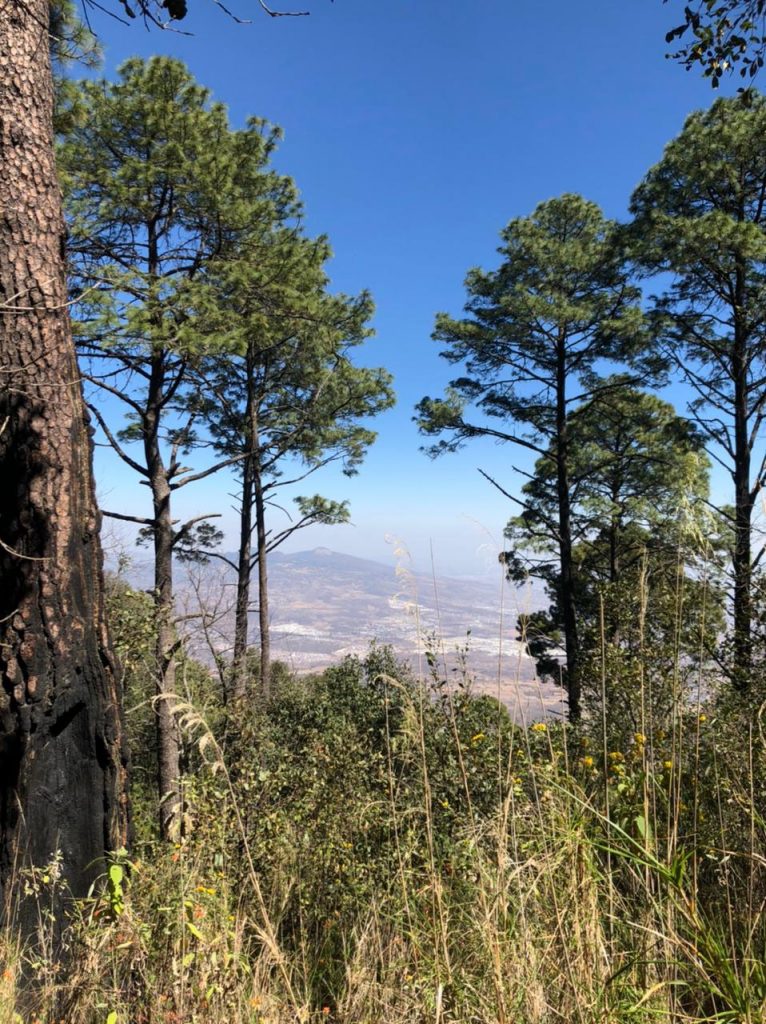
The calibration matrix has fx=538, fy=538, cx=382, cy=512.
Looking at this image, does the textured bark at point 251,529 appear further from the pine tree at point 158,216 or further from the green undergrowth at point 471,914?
the green undergrowth at point 471,914

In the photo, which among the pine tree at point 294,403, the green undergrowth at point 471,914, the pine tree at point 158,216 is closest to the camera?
the green undergrowth at point 471,914

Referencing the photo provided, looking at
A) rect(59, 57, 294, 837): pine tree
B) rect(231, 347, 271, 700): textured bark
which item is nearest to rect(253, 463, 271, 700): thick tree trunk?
rect(231, 347, 271, 700): textured bark

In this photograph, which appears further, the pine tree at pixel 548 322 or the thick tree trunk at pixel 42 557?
the pine tree at pixel 548 322

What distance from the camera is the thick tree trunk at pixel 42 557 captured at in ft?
6.41

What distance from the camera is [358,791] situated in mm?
3553

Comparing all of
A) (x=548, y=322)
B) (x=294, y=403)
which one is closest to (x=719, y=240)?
(x=548, y=322)

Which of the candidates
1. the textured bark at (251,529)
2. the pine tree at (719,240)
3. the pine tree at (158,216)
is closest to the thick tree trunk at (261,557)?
the textured bark at (251,529)

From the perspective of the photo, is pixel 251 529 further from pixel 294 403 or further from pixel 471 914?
pixel 471 914

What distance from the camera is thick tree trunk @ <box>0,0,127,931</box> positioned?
6.41 ft

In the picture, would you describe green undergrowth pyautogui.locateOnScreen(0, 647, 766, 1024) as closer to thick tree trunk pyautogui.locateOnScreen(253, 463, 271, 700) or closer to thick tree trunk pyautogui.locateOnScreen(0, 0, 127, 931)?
thick tree trunk pyautogui.locateOnScreen(0, 0, 127, 931)

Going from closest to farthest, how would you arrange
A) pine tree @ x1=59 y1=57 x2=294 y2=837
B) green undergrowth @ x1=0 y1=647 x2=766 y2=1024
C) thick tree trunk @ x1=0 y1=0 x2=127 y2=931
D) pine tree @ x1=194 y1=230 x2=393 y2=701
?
green undergrowth @ x1=0 y1=647 x2=766 y2=1024, thick tree trunk @ x1=0 y1=0 x2=127 y2=931, pine tree @ x1=59 y1=57 x2=294 y2=837, pine tree @ x1=194 y1=230 x2=393 y2=701

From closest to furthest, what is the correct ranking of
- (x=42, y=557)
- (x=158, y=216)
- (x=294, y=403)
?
1. (x=42, y=557)
2. (x=158, y=216)
3. (x=294, y=403)

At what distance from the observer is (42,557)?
2.05 meters

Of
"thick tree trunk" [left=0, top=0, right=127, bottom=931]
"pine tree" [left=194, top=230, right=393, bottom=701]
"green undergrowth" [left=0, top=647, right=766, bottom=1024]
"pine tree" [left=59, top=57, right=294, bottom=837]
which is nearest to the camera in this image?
"green undergrowth" [left=0, top=647, right=766, bottom=1024]
